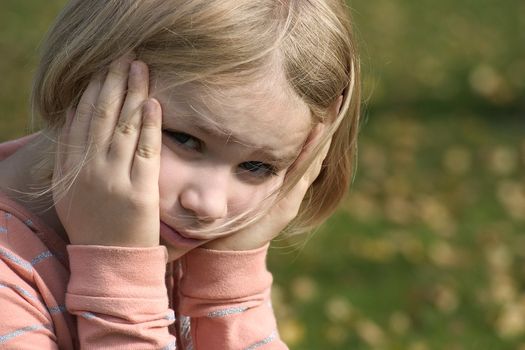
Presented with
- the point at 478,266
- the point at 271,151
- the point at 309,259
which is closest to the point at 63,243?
the point at 271,151

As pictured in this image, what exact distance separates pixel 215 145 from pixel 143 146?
149mm

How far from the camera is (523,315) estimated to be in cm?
399

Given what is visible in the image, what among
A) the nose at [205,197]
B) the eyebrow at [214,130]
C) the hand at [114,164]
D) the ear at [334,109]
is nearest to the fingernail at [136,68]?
the hand at [114,164]

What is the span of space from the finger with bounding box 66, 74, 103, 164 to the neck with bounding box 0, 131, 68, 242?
0.11 m

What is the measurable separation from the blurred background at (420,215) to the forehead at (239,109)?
1.81 feet

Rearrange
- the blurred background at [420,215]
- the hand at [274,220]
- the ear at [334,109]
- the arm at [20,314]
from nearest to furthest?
the arm at [20,314] < the ear at [334,109] < the hand at [274,220] < the blurred background at [420,215]

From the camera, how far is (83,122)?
6.95 feet

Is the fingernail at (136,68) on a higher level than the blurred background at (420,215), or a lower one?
higher

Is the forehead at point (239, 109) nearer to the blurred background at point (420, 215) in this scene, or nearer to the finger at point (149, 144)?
the finger at point (149, 144)

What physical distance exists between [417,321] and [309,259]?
665 millimetres

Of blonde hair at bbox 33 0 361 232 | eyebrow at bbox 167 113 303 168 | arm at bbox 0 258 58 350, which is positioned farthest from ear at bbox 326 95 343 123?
arm at bbox 0 258 58 350

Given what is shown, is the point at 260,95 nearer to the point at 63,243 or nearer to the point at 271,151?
the point at 271,151

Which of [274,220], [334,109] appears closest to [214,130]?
[334,109]

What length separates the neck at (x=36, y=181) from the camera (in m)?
2.24
